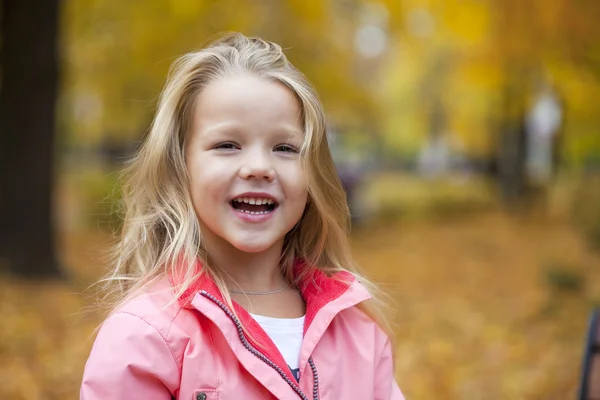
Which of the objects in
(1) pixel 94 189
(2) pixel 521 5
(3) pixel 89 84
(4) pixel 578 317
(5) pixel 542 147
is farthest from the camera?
(5) pixel 542 147

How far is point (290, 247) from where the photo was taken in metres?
2.21

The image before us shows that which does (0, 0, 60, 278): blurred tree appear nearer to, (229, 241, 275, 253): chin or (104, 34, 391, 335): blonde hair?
(104, 34, 391, 335): blonde hair

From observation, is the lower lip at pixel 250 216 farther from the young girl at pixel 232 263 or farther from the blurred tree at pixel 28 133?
the blurred tree at pixel 28 133

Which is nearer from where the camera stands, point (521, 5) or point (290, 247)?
point (290, 247)

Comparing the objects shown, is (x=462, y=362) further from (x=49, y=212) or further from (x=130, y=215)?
(x=49, y=212)

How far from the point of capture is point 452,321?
6.96 meters

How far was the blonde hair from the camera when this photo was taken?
1925mm

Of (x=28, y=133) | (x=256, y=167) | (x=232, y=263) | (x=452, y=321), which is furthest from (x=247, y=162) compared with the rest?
(x=28, y=133)

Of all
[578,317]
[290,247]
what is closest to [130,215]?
[290,247]

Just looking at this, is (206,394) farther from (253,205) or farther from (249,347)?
(253,205)

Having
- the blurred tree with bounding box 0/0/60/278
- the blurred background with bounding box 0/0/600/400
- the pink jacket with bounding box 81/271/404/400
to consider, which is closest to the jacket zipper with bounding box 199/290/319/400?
the pink jacket with bounding box 81/271/404/400

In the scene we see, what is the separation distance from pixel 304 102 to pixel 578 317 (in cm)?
553

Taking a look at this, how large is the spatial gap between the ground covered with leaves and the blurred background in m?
0.02

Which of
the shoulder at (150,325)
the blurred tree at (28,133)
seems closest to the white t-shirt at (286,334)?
the shoulder at (150,325)
